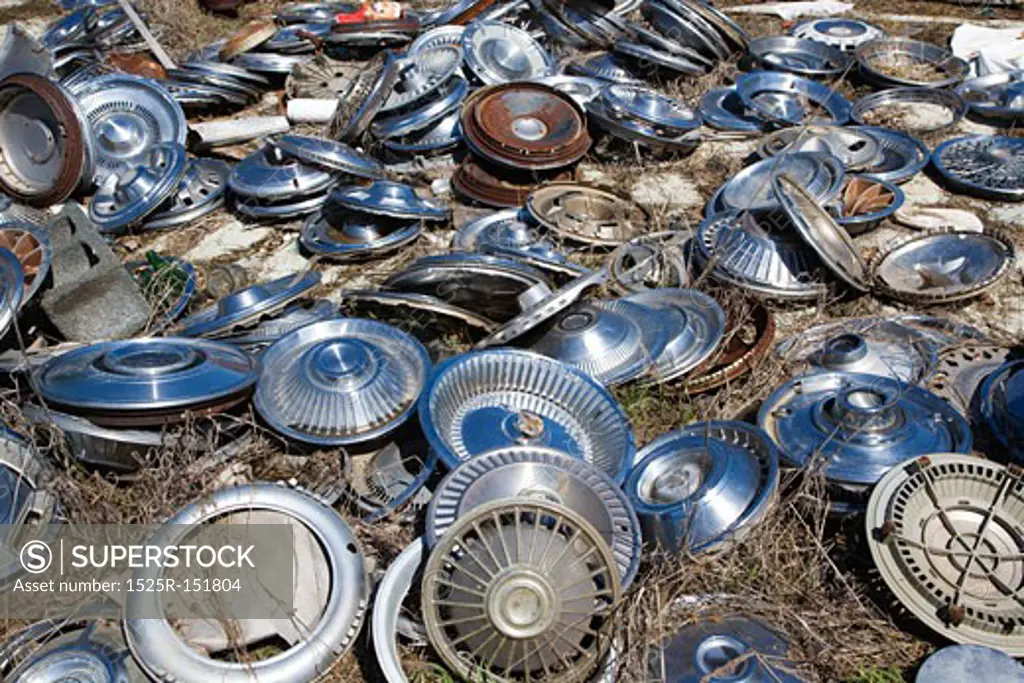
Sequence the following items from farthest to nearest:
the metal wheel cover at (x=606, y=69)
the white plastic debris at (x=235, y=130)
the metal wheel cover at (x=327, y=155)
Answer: the metal wheel cover at (x=606, y=69)
the white plastic debris at (x=235, y=130)
the metal wheel cover at (x=327, y=155)

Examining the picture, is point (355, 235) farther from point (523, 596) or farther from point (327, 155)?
point (523, 596)

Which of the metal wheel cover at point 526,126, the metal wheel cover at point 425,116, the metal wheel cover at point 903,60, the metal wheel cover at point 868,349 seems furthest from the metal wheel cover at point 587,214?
the metal wheel cover at point 903,60

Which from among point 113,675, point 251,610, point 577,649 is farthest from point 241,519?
point 577,649

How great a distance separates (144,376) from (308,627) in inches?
52.0

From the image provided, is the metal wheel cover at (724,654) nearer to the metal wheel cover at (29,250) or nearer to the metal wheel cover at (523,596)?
the metal wheel cover at (523,596)

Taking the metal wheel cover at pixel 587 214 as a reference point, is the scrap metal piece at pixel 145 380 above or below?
above

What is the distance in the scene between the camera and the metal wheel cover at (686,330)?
4.24 m

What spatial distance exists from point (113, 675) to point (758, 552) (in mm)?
2353

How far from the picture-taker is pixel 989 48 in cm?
857

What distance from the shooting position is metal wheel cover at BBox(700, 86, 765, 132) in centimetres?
730

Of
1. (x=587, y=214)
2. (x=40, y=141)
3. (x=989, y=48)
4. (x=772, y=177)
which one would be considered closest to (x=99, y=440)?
(x=587, y=214)

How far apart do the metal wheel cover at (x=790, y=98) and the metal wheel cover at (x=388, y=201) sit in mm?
3116

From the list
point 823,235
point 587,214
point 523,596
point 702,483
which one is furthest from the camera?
point 587,214

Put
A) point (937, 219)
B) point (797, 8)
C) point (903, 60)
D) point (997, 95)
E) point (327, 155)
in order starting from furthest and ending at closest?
point (797, 8), point (903, 60), point (997, 95), point (937, 219), point (327, 155)
